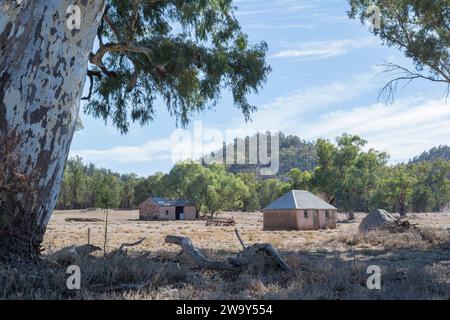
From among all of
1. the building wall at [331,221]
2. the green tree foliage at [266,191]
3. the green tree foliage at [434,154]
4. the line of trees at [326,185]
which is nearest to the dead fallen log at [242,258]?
the building wall at [331,221]

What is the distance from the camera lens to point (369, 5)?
726 inches

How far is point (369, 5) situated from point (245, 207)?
246 feet

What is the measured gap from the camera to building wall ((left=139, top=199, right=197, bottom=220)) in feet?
204

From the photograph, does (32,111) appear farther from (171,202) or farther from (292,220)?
(171,202)

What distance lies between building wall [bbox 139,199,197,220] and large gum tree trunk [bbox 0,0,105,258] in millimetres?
55531

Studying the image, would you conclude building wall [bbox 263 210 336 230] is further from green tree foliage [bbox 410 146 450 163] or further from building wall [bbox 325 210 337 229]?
green tree foliage [bbox 410 146 450 163]

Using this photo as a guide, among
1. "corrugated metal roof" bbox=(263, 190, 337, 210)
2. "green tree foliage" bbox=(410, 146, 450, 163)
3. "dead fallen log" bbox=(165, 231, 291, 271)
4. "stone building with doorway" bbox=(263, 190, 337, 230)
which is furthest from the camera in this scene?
"green tree foliage" bbox=(410, 146, 450, 163)

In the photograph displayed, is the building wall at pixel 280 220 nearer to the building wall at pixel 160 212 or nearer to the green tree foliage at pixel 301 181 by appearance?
the green tree foliage at pixel 301 181

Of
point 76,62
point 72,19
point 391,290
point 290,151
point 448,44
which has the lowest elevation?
point 391,290

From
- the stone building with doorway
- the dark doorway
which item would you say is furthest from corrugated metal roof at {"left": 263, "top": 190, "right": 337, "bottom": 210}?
the dark doorway

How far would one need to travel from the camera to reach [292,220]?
125ft

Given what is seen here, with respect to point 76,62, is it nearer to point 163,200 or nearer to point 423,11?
point 423,11

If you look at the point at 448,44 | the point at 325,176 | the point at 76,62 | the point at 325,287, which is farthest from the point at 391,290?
the point at 325,176

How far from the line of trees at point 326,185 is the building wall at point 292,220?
56.6 ft
